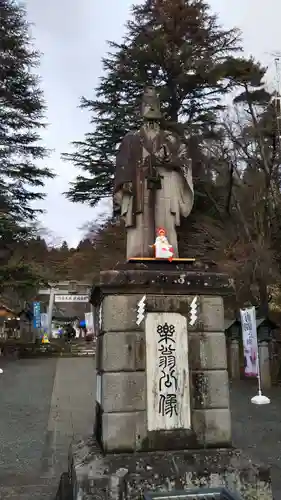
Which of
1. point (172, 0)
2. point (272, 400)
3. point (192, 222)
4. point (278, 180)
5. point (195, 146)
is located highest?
point (172, 0)

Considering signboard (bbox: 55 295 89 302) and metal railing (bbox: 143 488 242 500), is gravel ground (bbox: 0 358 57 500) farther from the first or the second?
signboard (bbox: 55 295 89 302)

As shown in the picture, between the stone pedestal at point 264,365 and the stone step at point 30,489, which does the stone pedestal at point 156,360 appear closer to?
the stone step at point 30,489

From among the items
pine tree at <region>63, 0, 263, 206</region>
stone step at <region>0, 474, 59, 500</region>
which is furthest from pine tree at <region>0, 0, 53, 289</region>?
stone step at <region>0, 474, 59, 500</region>

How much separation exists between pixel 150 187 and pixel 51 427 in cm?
592

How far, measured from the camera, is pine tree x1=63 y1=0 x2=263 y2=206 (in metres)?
19.2

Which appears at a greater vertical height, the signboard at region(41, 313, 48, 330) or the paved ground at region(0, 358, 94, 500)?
the signboard at region(41, 313, 48, 330)

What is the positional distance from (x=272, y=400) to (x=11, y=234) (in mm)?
15067

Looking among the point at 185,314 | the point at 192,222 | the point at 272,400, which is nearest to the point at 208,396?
the point at 185,314

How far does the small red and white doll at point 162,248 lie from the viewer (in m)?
4.46

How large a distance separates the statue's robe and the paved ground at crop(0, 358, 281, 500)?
2.49 metres

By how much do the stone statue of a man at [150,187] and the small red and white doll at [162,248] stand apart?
20 centimetres

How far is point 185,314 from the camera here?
4219mm

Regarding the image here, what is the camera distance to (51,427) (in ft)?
28.0

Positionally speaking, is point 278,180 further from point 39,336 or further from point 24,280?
point 39,336
